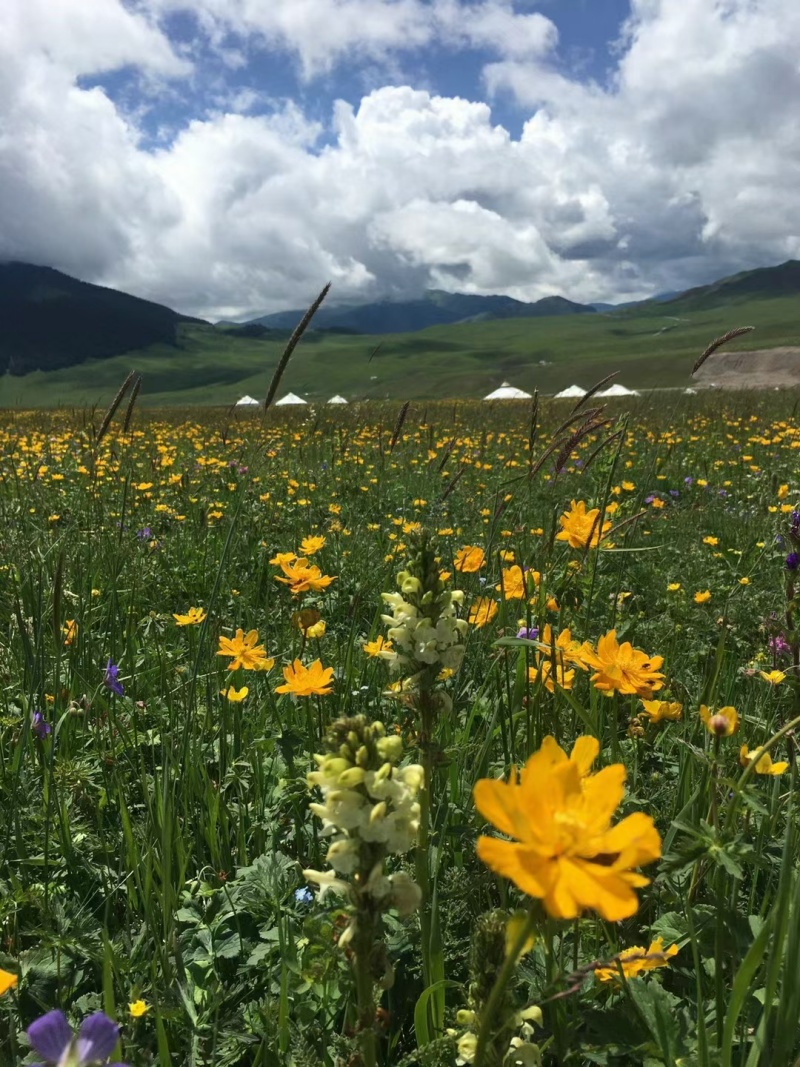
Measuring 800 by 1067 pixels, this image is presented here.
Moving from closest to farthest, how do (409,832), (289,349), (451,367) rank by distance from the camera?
(409,832) → (289,349) → (451,367)

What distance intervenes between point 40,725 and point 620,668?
66.3 inches

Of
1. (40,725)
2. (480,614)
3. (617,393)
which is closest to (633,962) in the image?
(480,614)

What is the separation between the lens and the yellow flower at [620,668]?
171cm

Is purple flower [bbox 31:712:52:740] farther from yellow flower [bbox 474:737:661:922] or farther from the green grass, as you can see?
the green grass

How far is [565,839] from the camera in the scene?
0.74 meters

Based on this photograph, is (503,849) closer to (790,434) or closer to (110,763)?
(110,763)

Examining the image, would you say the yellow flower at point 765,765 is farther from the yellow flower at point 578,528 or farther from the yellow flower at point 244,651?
the yellow flower at point 244,651

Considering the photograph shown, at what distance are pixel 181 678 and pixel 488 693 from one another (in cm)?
123

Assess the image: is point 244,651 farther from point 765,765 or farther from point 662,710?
point 765,765

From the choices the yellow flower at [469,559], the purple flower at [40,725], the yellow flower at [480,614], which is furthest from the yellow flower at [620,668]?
the purple flower at [40,725]

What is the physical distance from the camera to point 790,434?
905 cm

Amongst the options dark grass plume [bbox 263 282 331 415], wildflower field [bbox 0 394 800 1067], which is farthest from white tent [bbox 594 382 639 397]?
dark grass plume [bbox 263 282 331 415]

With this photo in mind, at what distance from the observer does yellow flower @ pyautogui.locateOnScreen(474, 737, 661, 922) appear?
0.66 metres

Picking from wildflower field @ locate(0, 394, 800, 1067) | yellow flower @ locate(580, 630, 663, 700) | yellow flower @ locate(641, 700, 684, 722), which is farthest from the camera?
yellow flower @ locate(641, 700, 684, 722)
